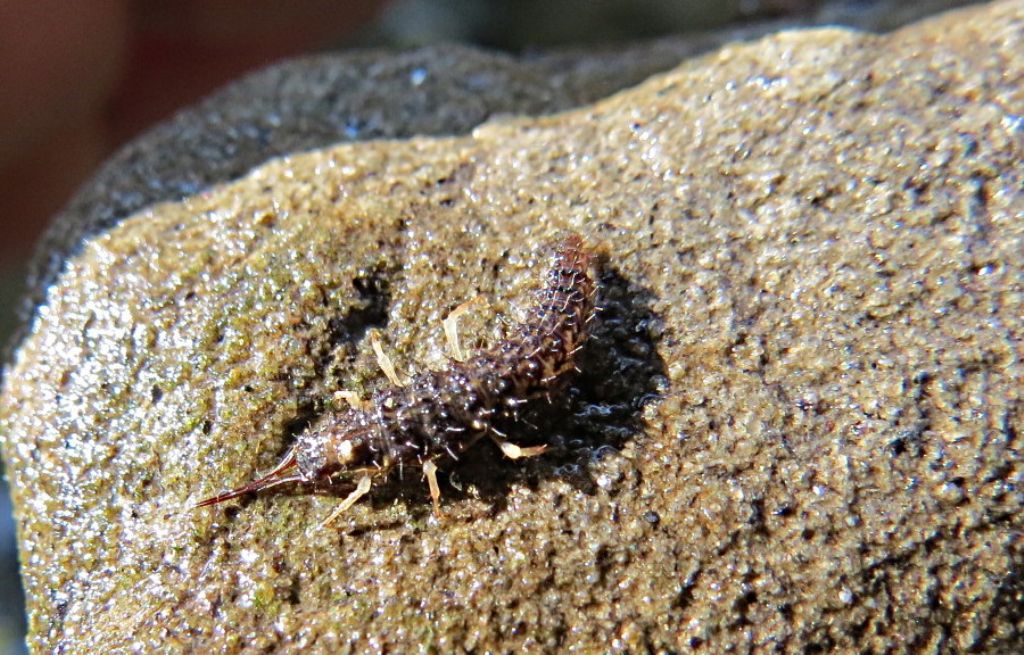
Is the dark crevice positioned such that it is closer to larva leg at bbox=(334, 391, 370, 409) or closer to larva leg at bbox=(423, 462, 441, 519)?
larva leg at bbox=(423, 462, 441, 519)

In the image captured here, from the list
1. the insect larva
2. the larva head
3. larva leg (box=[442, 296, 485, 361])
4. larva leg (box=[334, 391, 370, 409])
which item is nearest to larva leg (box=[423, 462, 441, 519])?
the insect larva

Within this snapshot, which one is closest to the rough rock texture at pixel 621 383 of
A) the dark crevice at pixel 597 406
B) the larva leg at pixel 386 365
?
the dark crevice at pixel 597 406

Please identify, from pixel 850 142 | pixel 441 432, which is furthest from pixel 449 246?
pixel 850 142

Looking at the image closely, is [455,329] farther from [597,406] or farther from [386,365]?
[597,406]

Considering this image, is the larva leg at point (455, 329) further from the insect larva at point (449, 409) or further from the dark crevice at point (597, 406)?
the dark crevice at point (597, 406)

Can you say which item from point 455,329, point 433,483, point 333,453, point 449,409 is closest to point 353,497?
point 333,453

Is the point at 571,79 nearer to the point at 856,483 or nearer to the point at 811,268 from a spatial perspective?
the point at 811,268
